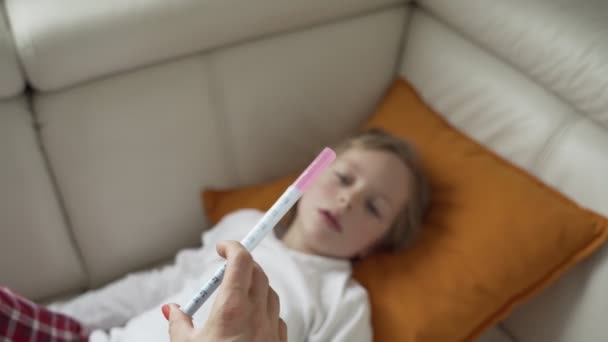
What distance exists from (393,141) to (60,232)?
0.72m

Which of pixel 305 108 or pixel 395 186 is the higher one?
pixel 305 108

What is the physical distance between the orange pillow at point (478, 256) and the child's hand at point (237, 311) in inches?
17.1

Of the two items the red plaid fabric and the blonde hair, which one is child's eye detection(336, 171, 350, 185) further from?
the red plaid fabric

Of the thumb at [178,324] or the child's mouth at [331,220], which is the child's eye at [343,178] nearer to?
the child's mouth at [331,220]

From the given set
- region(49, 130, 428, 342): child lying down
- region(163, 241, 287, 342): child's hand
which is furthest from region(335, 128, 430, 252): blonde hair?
region(163, 241, 287, 342): child's hand

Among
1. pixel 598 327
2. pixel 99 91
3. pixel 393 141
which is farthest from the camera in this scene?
pixel 393 141

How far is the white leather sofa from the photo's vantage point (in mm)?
1030

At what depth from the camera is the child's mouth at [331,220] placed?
1120 mm

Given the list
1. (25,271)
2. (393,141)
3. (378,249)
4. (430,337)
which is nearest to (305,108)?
(393,141)

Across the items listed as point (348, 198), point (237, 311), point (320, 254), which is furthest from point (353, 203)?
point (237, 311)

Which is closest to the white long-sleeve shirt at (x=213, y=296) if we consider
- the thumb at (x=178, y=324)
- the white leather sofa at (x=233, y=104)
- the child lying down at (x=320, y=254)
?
the child lying down at (x=320, y=254)

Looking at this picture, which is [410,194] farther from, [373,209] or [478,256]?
[478,256]

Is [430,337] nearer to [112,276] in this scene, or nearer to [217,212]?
[217,212]

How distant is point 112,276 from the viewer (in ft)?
4.28
